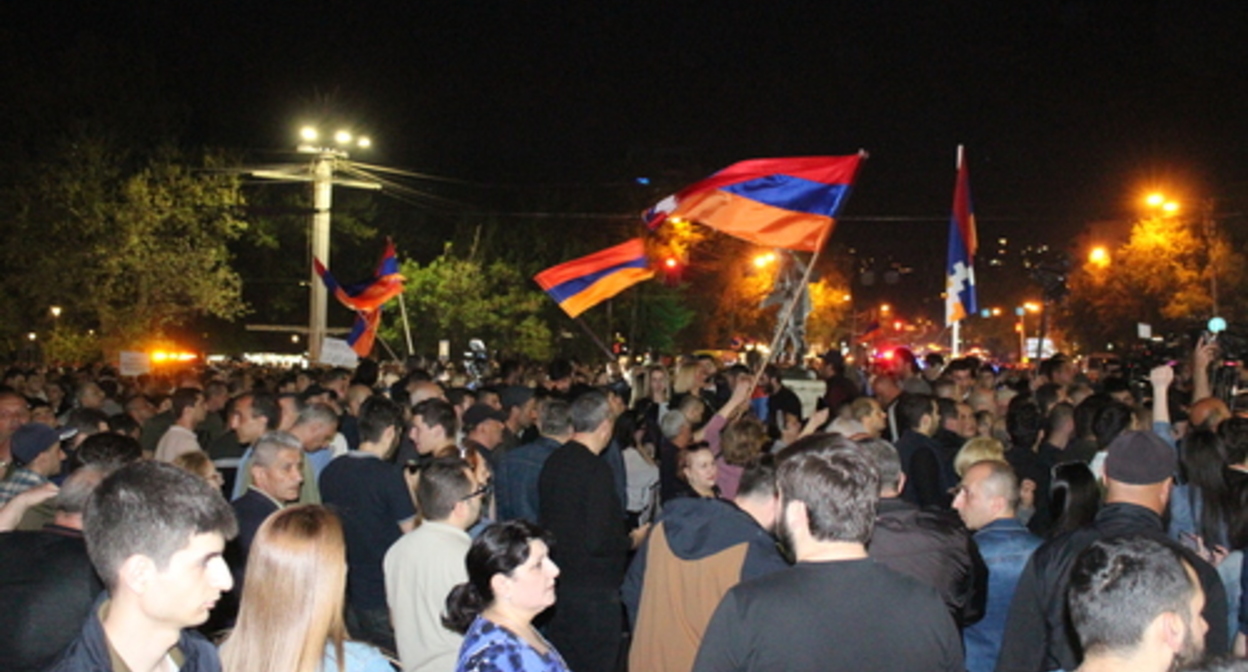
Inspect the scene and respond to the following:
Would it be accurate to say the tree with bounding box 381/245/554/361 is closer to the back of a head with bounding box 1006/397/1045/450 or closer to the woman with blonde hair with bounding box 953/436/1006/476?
the back of a head with bounding box 1006/397/1045/450

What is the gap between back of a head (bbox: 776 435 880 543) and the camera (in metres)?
3.49

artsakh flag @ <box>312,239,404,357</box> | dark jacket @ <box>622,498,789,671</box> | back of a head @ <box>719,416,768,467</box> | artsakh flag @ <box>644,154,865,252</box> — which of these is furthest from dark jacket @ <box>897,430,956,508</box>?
artsakh flag @ <box>312,239,404,357</box>

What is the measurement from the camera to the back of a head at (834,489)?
3.49 metres

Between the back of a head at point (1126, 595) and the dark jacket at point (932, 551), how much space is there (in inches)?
63.1

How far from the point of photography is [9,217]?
27875 mm

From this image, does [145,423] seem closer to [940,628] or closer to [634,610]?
[634,610]

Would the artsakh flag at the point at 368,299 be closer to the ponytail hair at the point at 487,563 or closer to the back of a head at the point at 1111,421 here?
the back of a head at the point at 1111,421

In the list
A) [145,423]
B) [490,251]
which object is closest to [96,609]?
[145,423]

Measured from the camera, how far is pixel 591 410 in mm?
6656

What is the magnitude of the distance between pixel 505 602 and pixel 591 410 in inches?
98.2

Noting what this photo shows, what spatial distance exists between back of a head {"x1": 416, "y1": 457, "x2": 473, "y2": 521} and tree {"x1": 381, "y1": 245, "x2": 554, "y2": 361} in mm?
32890

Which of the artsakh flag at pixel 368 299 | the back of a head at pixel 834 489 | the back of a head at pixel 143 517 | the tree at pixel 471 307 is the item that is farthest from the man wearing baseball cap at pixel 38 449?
the tree at pixel 471 307

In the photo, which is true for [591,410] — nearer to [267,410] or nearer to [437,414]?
[437,414]

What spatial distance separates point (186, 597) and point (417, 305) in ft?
124
